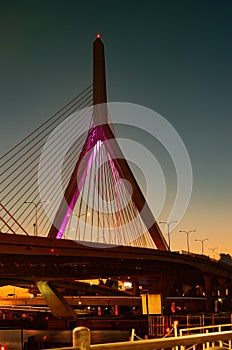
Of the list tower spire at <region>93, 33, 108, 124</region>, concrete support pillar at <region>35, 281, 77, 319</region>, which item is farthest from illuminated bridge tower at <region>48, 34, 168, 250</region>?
concrete support pillar at <region>35, 281, 77, 319</region>

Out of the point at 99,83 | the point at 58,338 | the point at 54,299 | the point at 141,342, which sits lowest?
the point at 58,338

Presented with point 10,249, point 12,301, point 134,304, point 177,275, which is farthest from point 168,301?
point 10,249

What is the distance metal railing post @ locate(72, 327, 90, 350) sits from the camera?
372 cm

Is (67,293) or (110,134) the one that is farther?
(67,293)

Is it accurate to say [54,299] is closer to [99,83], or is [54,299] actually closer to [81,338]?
[99,83]

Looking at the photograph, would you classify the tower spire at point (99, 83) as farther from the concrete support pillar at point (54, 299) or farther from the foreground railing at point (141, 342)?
the foreground railing at point (141, 342)

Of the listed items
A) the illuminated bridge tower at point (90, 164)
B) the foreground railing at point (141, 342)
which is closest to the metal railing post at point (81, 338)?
the foreground railing at point (141, 342)

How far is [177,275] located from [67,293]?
81598 millimetres

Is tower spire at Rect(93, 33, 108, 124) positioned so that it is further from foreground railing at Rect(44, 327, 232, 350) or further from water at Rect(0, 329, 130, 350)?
foreground railing at Rect(44, 327, 232, 350)

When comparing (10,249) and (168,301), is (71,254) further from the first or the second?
(168,301)

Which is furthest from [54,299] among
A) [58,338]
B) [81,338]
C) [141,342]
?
[81,338]

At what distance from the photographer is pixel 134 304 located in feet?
350

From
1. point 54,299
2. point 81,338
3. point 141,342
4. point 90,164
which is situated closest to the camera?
point 81,338

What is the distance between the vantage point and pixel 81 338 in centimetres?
373
